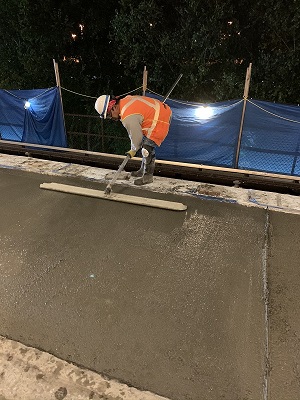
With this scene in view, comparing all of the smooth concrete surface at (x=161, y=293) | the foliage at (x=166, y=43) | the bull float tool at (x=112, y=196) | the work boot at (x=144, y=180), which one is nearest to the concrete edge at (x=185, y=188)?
the work boot at (x=144, y=180)

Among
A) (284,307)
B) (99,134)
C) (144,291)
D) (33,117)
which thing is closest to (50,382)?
(144,291)

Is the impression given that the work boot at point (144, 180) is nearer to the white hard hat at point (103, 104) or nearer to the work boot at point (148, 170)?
the work boot at point (148, 170)

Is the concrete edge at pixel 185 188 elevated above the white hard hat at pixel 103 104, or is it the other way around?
the white hard hat at pixel 103 104

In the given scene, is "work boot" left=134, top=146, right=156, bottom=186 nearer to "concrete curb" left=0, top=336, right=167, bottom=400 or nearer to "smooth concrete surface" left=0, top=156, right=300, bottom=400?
"smooth concrete surface" left=0, top=156, right=300, bottom=400

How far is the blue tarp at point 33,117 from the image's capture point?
7.01 m

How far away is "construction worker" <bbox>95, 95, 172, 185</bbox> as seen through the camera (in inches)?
150

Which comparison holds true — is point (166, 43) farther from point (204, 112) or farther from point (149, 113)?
point (149, 113)

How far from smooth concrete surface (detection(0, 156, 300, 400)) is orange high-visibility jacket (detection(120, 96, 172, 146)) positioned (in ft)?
3.78

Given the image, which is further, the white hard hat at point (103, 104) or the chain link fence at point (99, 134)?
the chain link fence at point (99, 134)

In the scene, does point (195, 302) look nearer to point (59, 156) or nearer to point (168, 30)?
point (59, 156)

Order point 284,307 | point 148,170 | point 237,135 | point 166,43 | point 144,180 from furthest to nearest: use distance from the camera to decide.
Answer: point 166,43
point 237,135
point 148,170
point 144,180
point 284,307

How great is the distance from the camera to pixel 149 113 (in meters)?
3.90

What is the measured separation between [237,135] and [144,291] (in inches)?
169

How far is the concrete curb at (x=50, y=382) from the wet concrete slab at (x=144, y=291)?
63mm
